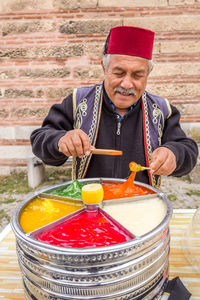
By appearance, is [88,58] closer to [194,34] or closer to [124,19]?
[124,19]

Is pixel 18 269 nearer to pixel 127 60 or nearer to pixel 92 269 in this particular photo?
pixel 92 269

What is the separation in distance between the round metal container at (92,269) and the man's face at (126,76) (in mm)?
1023

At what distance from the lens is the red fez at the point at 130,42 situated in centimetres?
148

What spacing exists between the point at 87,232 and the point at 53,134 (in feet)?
2.63

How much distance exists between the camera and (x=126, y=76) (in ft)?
4.85

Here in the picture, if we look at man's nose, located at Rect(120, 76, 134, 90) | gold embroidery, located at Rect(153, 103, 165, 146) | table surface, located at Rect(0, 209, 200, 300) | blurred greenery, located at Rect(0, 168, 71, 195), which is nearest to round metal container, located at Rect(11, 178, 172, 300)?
table surface, located at Rect(0, 209, 200, 300)

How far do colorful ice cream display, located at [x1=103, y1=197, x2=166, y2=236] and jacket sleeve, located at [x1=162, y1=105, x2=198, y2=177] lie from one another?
18.5 inches

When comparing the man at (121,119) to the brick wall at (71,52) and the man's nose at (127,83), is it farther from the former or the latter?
the brick wall at (71,52)

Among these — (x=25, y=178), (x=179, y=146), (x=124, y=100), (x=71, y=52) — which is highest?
(x=71, y=52)

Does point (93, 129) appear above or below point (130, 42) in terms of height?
below

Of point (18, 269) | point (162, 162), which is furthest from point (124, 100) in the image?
point (18, 269)

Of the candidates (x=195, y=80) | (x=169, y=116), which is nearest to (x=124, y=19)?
(x=195, y=80)

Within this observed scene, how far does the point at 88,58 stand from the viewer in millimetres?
4246

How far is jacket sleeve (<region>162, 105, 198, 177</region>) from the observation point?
55.2 inches
